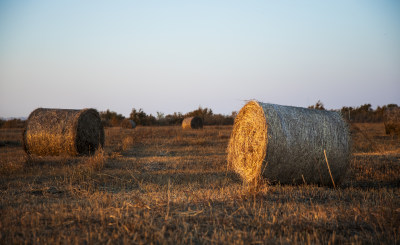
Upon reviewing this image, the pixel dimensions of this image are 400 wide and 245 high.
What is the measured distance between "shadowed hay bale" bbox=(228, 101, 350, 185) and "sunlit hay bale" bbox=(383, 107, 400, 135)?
12318 millimetres

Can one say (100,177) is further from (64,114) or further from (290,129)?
(64,114)

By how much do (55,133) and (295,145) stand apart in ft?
26.6

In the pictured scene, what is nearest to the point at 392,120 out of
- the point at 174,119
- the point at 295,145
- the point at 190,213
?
the point at 295,145

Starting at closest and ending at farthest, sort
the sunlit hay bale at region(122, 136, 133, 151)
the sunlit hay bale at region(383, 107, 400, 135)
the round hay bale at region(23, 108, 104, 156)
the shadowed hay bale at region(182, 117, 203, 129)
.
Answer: the round hay bale at region(23, 108, 104, 156)
the sunlit hay bale at region(122, 136, 133, 151)
the sunlit hay bale at region(383, 107, 400, 135)
the shadowed hay bale at region(182, 117, 203, 129)

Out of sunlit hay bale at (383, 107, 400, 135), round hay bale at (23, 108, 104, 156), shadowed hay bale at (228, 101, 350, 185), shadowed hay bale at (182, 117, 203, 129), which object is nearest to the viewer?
shadowed hay bale at (228, 101, 350, 185)

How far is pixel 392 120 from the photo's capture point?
1659 centimetres

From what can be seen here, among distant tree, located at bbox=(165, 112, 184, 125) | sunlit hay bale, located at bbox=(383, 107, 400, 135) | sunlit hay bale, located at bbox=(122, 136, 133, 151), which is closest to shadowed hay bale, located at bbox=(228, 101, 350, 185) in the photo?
sunlit hay bale, located at bbox=(122, 136, 133, 151)

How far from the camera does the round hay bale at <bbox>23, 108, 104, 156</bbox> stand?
411 inches

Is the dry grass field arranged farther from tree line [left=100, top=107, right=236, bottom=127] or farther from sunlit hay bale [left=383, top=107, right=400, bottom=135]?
tree line [left=100, top=107, right=236, bottom=127]

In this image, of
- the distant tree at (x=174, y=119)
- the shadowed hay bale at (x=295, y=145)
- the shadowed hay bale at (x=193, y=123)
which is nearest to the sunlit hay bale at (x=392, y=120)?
the shadowed hay bale at (x=295, y=145)

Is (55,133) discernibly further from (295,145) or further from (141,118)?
(141,118)

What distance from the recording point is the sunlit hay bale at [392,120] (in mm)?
16422

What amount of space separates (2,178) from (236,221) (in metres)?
5.60

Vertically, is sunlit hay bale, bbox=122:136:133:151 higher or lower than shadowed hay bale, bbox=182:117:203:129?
lower
